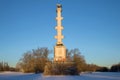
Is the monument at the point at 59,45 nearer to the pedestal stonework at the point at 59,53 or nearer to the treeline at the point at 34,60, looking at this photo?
the pedestal stonework at the point at 59,53

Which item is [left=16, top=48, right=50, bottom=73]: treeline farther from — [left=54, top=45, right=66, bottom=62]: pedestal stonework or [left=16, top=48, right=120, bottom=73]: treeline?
[left=54, top=45, right=66, bottom=62]: pedestal stonework

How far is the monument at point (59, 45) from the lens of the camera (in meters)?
43.9

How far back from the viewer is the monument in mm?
43906

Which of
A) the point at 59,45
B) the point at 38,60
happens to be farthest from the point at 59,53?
the point at 38,60

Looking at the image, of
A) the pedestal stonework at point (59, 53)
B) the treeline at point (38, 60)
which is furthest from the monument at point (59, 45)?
the treeline at point (38, 60)

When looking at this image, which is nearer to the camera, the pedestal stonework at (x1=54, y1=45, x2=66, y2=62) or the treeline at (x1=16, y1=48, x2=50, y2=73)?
the pedestal stonework at (x1=54, y1=45, x2=66, y2=62)

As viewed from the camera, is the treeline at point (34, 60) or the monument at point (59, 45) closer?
the monument at point (59, 45)

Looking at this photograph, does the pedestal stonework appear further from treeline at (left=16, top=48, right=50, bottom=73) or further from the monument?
treeline at (left=16, top=48, right=50, bottom=73)

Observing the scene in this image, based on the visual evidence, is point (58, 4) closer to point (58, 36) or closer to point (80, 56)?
point (58, 36)

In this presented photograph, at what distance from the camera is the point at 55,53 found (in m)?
43.9

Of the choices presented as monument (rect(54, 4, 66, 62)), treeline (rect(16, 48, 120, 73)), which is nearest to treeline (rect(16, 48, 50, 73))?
treeline (rect(16, 48, 120, 73))

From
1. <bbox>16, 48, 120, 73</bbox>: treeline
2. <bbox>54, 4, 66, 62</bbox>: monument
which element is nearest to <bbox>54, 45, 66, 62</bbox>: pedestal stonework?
<bbox>54, 4, 66, 62</bbox>: monument

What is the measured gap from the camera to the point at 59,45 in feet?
147

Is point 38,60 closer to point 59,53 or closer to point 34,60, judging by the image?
point 34,60
